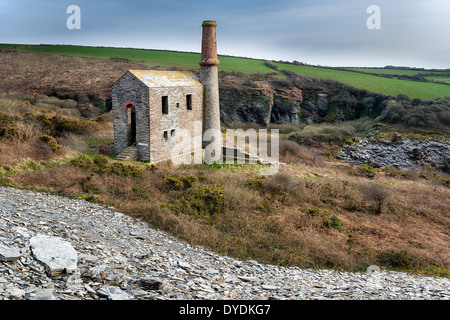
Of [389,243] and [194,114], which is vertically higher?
[194,114]

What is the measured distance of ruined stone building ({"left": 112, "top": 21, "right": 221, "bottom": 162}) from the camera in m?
17.4

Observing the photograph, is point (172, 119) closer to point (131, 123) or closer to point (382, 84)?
point (131, 123)

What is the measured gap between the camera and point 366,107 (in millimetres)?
49719

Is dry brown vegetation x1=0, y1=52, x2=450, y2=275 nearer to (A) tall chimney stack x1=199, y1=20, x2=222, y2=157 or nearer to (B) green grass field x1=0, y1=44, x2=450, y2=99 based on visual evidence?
(A) tall chimney stack x1=199, y1=20, x2=222, y2=157

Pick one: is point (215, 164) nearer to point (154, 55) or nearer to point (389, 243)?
point (389, 243)

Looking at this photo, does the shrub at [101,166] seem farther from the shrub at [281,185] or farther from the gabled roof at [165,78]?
the shrub at [281,185]

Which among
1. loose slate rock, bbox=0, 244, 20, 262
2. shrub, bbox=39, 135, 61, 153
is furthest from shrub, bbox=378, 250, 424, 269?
shrub, bbox=39, 135, 61, 153

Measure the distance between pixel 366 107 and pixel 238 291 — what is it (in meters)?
50.6

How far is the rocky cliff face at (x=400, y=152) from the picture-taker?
29031mm

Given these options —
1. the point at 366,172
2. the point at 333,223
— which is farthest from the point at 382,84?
the point at 333,223

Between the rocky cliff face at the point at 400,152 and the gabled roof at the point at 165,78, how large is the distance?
1803cm

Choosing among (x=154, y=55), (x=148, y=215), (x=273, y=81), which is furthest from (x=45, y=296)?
(x=154, y=55)

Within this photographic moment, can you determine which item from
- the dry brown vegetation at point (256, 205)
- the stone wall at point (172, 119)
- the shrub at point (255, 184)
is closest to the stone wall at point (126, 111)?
the stone wall at point (172, 119)
